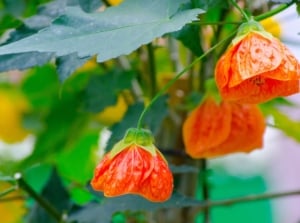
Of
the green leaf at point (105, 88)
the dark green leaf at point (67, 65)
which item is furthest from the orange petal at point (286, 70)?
the green leaf at point (105, 88)

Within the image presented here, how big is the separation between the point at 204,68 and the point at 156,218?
171 millimetres

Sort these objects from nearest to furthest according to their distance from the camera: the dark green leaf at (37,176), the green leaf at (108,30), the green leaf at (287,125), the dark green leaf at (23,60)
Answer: the green leaf at (108,30), the dark green leaf at (23,60), the green leaf at (287,125), the dark green leaf at (37,176)

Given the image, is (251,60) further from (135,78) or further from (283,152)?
(283,152)

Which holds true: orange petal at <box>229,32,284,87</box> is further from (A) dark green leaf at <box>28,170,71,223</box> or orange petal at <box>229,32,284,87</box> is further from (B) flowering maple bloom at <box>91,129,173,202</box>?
(A) dark green leaf at <box>28,170,71,223</box>

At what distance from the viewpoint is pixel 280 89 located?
0.41 meters

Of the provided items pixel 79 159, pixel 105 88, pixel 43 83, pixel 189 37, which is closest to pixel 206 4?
pixel 189 37

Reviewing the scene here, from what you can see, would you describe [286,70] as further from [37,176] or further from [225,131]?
[37,176]

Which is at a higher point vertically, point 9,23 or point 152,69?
point 9,23

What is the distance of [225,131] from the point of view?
0.54 metres

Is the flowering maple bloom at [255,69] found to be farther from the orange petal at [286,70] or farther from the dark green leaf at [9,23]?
the dark green leaf at [9,23]

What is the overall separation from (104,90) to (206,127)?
14 centimetres

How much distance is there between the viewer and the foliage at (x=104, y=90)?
0.38m

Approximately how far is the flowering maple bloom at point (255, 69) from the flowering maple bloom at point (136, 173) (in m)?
0.06

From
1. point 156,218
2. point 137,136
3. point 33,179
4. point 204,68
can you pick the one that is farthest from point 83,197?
point 137,136
